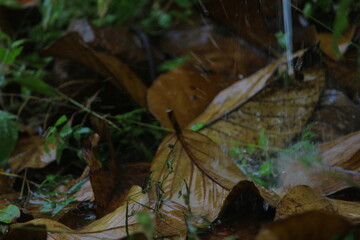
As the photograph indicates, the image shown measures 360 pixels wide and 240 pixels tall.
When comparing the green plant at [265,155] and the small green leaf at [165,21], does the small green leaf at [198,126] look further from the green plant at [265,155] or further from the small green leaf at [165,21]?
the small green leaf at [165,21]

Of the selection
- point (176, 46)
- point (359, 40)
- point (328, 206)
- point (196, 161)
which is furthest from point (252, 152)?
point (176, 46)

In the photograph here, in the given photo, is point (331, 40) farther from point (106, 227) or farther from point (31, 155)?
point (31, 155)

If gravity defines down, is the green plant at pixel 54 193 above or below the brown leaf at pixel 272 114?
below

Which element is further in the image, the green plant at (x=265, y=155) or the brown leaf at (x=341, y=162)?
the green plant at (x=265, y=155)

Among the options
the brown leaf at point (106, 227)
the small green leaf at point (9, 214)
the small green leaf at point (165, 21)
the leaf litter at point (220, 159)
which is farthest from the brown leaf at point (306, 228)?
the small green leaf at point (165, 21)

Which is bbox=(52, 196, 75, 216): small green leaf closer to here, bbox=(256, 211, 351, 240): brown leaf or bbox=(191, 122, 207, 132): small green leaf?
bbox=(191, 122, 207, 132): small green leaf

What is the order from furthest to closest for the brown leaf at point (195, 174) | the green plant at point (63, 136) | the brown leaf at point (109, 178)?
the green plant at point (63, 136)
the brown leaf at point (109, 178)
the brown leaf at point (195, 174)

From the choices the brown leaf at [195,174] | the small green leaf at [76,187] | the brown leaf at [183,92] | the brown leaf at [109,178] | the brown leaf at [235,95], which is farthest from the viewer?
the brown leaf at [183,92]
